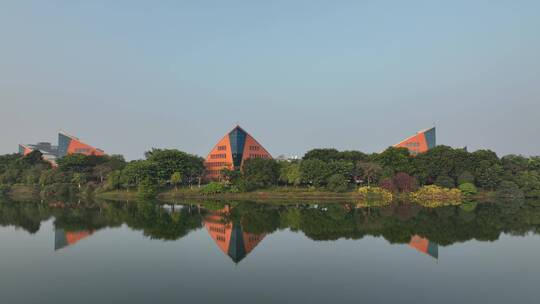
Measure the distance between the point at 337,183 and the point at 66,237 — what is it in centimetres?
3807

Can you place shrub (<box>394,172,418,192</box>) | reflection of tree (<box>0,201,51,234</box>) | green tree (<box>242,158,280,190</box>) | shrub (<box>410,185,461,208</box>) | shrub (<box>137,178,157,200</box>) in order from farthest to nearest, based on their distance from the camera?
green tree (<box>242,158,280,190</box>) < shrub (<box>137,178,157,200</box>) < shrub (<box>394,172,418,192</box>) < shrub (<box>410,185,461,208</box>) < reflection of tree (<box>0,201,51,234</box>)

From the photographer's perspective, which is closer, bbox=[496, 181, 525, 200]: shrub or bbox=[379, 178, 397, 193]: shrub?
bbox=[379, 178, 397, 193]: shrub

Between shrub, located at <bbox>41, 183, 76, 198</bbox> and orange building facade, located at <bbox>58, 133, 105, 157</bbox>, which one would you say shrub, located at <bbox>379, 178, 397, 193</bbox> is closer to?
shrub, located at <bbox>41, 183, 76, 198</bbox>

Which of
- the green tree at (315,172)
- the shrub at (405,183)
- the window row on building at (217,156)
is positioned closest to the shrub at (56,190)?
the window row on building at (217,156)

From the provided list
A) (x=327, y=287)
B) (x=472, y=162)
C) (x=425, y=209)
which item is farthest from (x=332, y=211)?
(x=472, y=162)

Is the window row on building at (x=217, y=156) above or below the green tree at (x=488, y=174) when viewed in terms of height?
above

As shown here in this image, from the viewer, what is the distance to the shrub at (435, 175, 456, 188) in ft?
176

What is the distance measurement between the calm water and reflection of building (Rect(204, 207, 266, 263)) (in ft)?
0.27

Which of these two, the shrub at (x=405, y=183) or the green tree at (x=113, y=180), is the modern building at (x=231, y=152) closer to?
the green tree at (x=113, y=180)

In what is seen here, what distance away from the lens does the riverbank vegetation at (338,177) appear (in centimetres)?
5241

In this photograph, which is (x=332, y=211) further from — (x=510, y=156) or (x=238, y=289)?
(x=510, y=156)

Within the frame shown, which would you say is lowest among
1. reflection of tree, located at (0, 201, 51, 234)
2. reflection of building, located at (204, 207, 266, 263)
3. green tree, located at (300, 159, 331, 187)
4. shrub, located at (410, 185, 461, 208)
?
reflection of building, located at (204, 207, 266, 263)

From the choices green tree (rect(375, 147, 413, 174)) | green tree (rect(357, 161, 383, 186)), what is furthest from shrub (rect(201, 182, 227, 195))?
green tree (rect(375, 147, 413, 174))

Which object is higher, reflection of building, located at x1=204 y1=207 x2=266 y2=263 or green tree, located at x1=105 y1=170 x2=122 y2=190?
green tree, located at x1=105 y1=170 x2=122 y2=190
